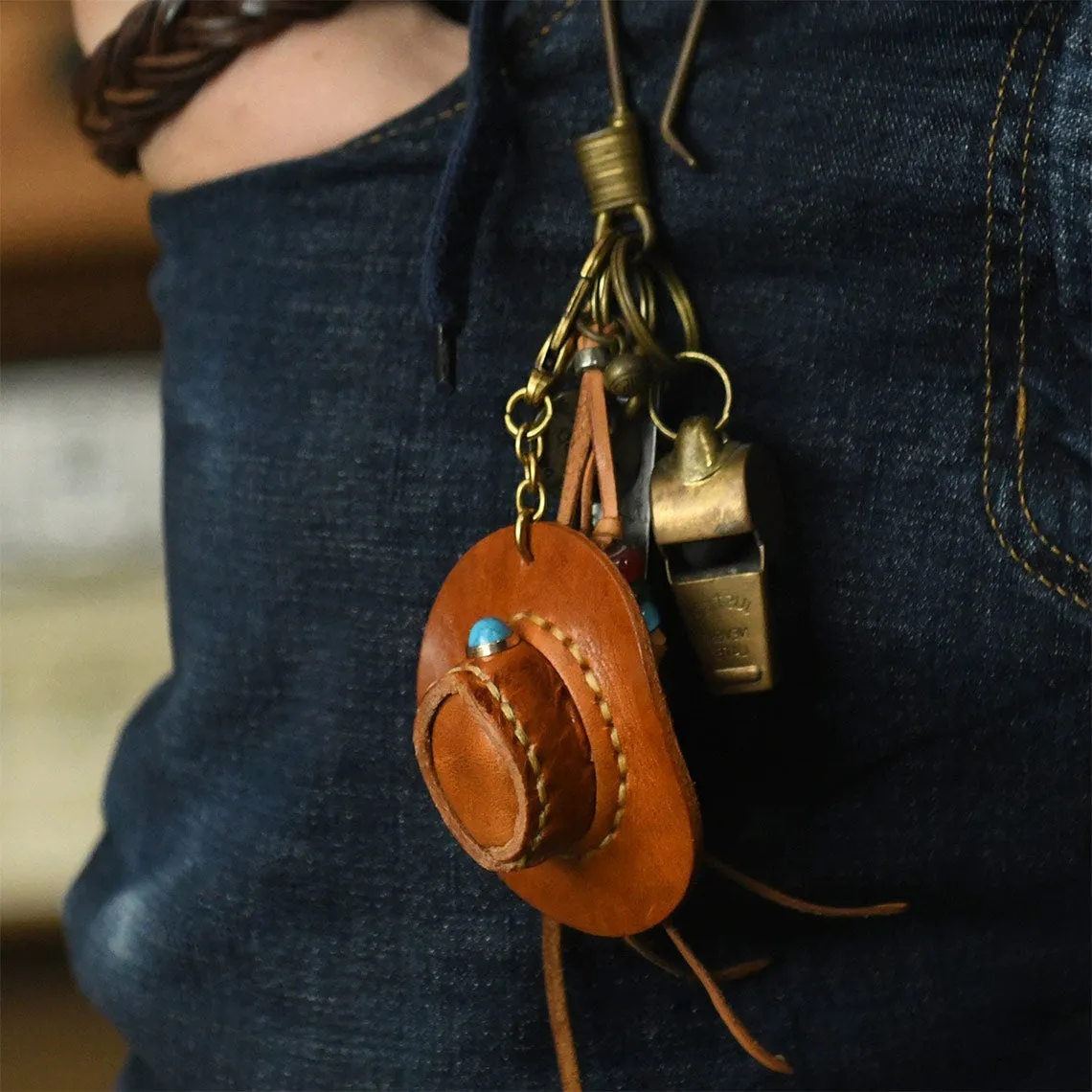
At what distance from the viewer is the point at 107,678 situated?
1305 mm

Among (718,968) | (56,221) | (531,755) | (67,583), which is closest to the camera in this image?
(531,755)

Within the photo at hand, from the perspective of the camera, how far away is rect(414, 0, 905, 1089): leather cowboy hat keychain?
0.38 m

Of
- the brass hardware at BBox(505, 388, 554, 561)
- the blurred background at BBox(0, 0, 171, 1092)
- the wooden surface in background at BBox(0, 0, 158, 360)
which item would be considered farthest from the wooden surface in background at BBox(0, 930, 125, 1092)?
the brass hardware at BBox(505, 388, 554, 561)

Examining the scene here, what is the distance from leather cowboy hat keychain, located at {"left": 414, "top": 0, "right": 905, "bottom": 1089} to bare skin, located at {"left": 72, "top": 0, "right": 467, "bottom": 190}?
9 centimetres

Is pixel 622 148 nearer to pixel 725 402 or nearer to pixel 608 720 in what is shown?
pixel 725 402

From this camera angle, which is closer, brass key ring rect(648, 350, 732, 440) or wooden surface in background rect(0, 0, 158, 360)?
brass key ring rect(648, 350, 732, 440)

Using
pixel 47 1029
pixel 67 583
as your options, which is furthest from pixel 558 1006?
pixel 47 1029

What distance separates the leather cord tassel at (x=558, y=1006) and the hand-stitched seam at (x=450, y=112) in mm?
330

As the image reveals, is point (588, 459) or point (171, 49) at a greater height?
point (171, 49)

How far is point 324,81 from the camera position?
469 millimetres

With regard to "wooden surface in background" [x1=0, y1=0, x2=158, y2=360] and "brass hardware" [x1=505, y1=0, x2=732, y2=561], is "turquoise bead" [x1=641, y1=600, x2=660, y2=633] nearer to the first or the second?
"brass hardware" [x1=505, y1=0, x2=732, y2=561]

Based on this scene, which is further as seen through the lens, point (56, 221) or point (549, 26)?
point (56, 221)

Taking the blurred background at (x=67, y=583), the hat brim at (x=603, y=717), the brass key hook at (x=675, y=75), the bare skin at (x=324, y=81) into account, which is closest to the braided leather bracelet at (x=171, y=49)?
the bare skin at (x=324, y=81)

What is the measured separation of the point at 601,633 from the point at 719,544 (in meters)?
0.07
